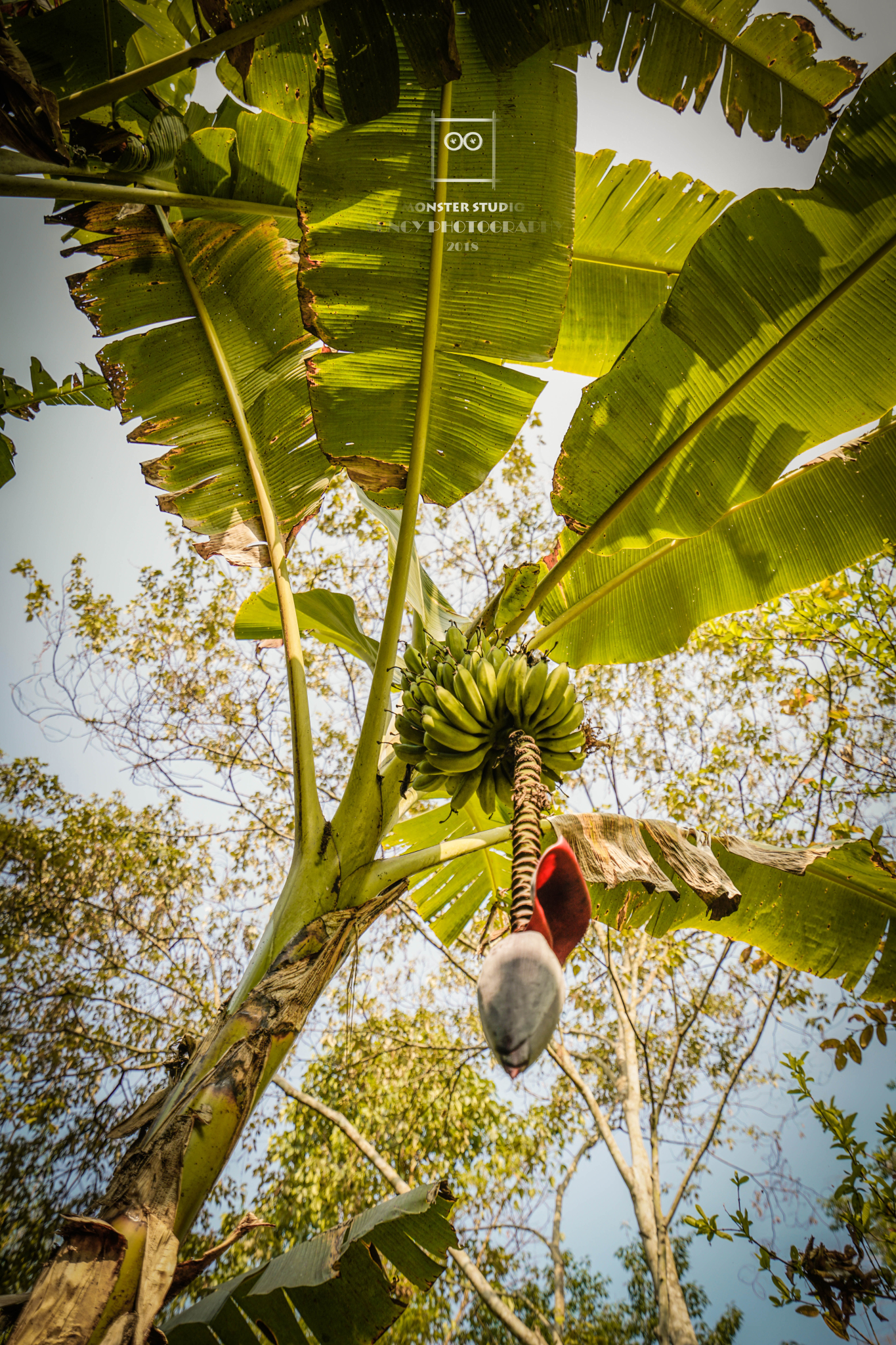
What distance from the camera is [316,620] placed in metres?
2.54

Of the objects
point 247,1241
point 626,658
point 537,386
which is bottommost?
point 247,1241

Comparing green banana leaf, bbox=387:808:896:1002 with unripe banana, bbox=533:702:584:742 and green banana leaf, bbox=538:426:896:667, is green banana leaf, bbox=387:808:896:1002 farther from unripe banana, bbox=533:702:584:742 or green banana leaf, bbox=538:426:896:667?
green banana leaf, bbox=538:426:896:667

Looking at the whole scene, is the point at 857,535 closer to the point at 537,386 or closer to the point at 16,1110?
the point at 537,386

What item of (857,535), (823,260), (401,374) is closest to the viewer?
(823,260)

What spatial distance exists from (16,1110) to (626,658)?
5049 millimetres

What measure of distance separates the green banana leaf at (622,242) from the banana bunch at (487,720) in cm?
152

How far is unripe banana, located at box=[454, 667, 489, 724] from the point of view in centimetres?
149

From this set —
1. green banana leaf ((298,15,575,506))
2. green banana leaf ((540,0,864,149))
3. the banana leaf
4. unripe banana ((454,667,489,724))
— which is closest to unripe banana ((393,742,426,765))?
unripe banana ((454,667,489,724))

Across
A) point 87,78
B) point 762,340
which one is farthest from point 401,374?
point 87,78

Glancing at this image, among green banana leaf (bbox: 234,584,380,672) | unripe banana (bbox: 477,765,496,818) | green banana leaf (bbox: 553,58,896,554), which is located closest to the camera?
unripe banana (bbox: 477,765,496,818)

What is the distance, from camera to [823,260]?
1.76 m

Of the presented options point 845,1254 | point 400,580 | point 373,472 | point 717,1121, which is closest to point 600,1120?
point 717,1121

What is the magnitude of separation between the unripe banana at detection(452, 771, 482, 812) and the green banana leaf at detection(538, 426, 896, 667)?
1.07 meters

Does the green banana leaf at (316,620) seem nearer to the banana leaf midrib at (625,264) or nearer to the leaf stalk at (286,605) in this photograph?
the leaf stalk at (286,605)
